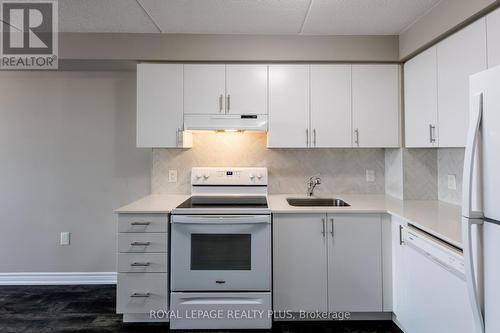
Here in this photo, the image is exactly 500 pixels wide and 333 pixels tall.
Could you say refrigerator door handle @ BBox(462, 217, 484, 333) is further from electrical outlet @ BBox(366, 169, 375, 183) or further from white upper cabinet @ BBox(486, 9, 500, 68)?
electrical outlet @ BBox(366, 169, 375, 183)

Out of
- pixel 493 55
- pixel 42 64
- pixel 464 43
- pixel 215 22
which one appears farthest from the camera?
pixel 42 64

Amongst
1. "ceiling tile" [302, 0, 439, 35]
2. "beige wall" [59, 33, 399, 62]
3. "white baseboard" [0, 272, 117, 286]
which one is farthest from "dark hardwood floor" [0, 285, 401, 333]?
"ceiling tile" [302, 0, 439, 35]

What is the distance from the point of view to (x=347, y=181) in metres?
2.80

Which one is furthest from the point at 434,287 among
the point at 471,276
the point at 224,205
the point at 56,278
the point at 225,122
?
the point at 56,278

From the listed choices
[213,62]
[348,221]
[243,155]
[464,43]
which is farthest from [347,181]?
[213,62]

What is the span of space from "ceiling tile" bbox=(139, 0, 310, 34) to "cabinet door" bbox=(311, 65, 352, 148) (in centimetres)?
44

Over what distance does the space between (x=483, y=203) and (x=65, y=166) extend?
322cm

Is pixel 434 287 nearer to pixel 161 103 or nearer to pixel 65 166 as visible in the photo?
pixel 161 103

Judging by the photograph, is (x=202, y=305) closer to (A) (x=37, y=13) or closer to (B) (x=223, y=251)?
(B) (x=223, y=251)

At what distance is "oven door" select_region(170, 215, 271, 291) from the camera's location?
2064 mm

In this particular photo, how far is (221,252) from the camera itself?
6.88ft

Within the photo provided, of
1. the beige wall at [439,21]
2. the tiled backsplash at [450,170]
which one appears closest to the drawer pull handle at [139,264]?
the tiled backsplash at [450,170]

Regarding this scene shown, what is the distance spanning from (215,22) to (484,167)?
1.99m

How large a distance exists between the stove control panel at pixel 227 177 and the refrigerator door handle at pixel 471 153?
1738 mm
